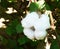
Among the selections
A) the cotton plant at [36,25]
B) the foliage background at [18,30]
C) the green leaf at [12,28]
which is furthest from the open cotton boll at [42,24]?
the green leaf at [12,28]

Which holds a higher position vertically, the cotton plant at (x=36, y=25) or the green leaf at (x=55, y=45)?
the cotton plant at (x=36, y=25)

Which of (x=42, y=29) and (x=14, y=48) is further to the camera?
(x=14, y=48)

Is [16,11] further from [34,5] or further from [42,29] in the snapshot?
[42,29]

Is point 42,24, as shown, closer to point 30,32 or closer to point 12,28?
point 30,32

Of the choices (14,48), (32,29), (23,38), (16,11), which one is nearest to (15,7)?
(16,11)

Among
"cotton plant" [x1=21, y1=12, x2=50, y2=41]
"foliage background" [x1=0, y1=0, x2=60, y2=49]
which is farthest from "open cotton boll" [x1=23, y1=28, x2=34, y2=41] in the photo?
"foliage background" [x1=0, y1=0, x2=60, y2=49]

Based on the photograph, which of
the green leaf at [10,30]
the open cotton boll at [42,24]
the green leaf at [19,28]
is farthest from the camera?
the green leaf at [10,30]

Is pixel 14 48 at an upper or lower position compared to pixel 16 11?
lower

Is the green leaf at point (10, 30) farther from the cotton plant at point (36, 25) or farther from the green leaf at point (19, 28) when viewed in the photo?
the cotton plant at point (36, 25)
